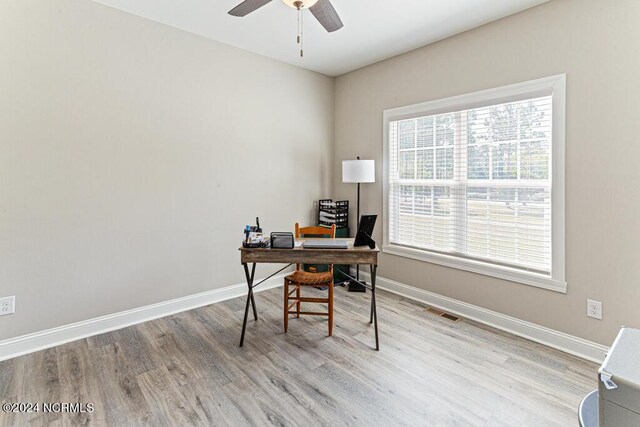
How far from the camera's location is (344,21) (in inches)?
113

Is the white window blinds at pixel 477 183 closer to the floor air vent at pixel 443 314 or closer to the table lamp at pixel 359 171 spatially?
the table lamp at pixel 359 171

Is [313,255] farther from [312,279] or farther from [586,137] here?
[586,137]

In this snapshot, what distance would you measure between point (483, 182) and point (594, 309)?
1293 mm

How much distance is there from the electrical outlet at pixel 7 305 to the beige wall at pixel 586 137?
12.6ft

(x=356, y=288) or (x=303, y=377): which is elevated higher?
(x=356, y=288)

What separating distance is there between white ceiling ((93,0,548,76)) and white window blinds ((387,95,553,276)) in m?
0.78

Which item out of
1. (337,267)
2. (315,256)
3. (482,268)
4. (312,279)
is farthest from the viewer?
(337,267)

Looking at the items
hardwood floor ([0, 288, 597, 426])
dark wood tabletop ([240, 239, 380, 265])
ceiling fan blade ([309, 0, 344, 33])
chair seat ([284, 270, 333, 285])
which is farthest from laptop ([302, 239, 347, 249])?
ceiling fan blade ([309, 0, 344, 33])

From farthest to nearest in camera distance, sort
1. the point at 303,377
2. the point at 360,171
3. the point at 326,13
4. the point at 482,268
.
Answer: the point at 360,171, the point at 482,268, the point at 326,13, the point at 303,377

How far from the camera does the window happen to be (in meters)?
2.58

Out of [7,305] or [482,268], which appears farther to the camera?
[482,268]

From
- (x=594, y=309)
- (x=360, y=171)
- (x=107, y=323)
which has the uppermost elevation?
(x=360, y=171)

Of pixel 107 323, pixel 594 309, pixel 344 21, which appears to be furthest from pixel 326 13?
pixel 107 323

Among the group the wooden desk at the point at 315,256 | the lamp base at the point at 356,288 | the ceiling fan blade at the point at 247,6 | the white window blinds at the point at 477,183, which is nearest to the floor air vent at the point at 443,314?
the white window blinds at the point at 477,183
